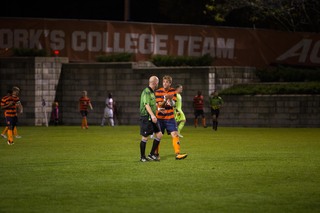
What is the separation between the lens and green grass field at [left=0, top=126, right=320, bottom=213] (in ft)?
35.8

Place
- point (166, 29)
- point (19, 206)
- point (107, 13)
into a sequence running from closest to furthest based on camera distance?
point (19, 206), point (166, 29), point (107, 13)

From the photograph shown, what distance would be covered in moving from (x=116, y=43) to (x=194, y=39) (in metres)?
4.11

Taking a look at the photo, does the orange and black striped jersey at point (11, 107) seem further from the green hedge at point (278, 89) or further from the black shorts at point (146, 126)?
the green hedge at point (278, 89)

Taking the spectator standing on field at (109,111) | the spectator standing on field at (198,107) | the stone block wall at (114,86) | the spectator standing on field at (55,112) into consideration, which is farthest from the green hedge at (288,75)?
the spectator standing on field at (55,112)

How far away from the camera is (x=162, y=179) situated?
1382 cm

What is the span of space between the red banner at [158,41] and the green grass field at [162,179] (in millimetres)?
17174

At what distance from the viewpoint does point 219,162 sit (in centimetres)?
1716

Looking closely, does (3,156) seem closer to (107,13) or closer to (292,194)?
(292,194)

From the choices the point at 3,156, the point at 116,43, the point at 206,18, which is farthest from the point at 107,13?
the point at 3,156

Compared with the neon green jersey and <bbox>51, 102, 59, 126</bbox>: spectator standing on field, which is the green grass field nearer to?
the neon green jersey

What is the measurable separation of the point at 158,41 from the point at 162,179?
26565 millimetres

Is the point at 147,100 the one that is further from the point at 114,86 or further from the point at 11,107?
the point at 114,86

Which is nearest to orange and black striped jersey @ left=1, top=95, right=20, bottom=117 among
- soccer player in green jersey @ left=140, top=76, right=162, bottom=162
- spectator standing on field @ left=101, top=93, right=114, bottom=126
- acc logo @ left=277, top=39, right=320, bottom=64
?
soccer player in green jersey @ left=140, top=76, right=162, bottom=162

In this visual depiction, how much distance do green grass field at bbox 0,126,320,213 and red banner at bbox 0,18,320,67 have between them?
17174 mm
